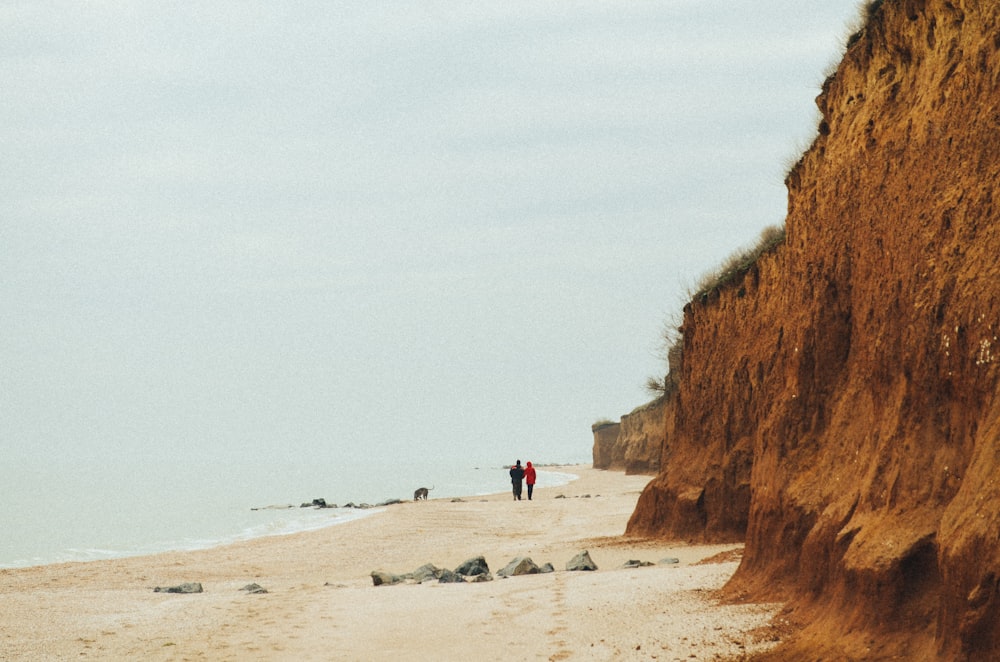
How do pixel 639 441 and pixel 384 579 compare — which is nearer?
pixel 384 579

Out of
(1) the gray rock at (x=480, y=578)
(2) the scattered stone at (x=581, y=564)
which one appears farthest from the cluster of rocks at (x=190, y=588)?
(2) the scattered stone at (x=581, y=564)

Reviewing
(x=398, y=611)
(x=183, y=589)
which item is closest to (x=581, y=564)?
(x=398, y=611)

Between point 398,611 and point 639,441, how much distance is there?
192ft

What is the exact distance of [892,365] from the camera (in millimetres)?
9305

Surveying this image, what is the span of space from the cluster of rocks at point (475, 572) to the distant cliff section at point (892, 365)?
4260 millimetres

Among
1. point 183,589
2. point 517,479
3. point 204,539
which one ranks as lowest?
point 204,539

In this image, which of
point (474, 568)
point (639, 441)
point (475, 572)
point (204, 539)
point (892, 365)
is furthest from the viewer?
point (639, 441)

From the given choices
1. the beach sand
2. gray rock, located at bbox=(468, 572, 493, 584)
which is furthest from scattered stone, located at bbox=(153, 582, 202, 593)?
gray rock, located at bbox=(468, 572, 493, 584)

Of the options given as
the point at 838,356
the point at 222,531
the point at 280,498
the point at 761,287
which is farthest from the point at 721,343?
the point at 280,498

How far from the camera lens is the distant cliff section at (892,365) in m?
7.36

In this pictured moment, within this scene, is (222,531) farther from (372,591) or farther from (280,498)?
(280,498)

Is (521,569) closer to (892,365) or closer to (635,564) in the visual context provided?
(635,564)

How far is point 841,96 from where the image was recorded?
472 inches

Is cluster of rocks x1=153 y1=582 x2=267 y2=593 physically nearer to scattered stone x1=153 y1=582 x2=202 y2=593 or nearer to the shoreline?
scattered stone x1=153 y1=582 x2=202 y2=593
